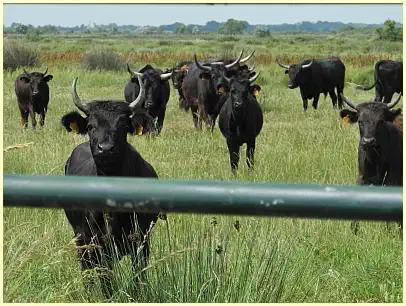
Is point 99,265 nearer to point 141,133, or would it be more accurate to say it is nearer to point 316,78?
point 141,133

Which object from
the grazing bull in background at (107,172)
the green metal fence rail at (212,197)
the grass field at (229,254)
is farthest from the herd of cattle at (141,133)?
the green metal fence rail at (212,197)

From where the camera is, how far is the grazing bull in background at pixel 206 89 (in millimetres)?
14312

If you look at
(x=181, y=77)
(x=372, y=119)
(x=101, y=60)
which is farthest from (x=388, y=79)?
(x=101, y=60)

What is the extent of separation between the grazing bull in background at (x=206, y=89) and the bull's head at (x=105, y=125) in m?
7.17

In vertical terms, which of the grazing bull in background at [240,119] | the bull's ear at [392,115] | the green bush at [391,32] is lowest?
the green bush at [391,32]

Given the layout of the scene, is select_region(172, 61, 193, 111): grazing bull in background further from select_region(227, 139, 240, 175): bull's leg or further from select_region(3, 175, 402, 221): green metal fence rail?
select_region(3, 175, 402, 221): green metal fence rail

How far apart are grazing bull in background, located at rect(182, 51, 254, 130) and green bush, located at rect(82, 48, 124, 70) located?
626 inches

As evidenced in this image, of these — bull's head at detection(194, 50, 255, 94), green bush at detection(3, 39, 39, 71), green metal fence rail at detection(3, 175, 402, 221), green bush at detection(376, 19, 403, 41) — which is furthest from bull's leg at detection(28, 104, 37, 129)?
green bush at detection(376, 19, 403, 41)

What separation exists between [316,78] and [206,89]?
820 centimetres

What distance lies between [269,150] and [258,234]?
21.4 ft

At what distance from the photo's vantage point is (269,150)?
1116cm

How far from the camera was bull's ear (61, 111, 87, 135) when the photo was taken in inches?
229

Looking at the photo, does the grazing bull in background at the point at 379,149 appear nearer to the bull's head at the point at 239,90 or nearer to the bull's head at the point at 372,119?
the bull's head at the point at 372,119

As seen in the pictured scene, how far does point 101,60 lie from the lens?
109ft
